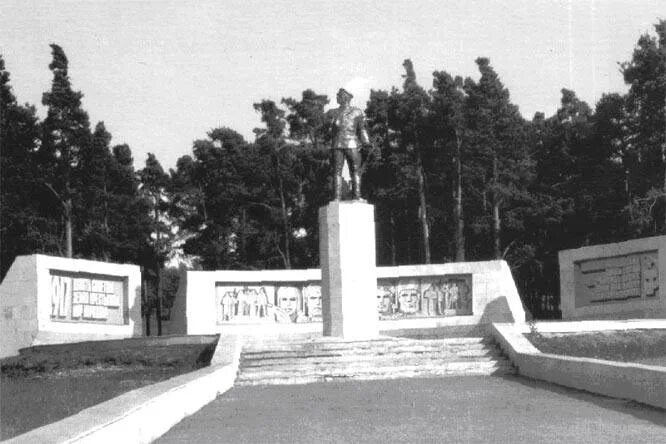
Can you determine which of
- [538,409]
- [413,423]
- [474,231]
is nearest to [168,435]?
[413,423]

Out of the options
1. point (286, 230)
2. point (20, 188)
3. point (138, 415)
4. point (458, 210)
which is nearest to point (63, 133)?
point (20, 188)

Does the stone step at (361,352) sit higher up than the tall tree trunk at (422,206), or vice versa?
the tall tree trunk at (422,206)

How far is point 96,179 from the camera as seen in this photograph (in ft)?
162

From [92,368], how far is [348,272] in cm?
531

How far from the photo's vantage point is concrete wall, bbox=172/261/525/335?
29984mm

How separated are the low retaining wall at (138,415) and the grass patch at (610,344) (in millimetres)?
7676

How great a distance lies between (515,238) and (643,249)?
20987 millimetres

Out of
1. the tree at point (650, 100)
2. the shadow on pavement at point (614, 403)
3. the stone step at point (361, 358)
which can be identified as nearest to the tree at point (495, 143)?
the tree at point (650, 100)

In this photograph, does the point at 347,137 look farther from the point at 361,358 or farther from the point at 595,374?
the point at 595,374

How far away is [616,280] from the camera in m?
28.3

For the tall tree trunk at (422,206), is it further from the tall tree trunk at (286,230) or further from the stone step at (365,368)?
the stone step at (365,368)

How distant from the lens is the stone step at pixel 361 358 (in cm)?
1778

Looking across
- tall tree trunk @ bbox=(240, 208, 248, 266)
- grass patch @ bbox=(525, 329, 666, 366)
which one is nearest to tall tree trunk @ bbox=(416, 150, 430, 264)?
tall tree trunk @ bbox=(240, 208, 248, 266)

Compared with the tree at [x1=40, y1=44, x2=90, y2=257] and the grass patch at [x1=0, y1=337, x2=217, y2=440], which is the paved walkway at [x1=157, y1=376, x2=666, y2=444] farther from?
the tree at [x1=40, y1=44, x2=90, y2=257]
